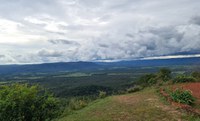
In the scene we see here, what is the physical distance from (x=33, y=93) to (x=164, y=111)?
9.91 metres

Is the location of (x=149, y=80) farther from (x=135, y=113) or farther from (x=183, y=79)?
(x=135, y=113)

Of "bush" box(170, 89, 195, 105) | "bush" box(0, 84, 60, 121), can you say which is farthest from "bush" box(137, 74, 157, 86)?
"bush" box(0, 84, 60, 121)

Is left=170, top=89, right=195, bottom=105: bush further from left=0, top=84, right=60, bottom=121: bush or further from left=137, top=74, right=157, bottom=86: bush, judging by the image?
left=137, top=74, right=157, bottom=86: bush

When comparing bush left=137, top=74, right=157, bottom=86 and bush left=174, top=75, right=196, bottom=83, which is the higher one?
bush left=174, top=75, right=196, bottom=83

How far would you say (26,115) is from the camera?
18922mm

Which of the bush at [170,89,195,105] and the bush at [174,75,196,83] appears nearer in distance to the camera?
the bush at [170,89,195,105]

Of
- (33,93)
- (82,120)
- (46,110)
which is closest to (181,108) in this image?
(82,120)

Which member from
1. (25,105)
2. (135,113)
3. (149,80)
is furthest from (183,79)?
(25,105)

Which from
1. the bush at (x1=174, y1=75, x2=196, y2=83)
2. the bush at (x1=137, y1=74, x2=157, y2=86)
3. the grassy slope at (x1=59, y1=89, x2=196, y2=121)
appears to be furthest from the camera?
the bush at (x1=137, y1=74, x2=157, y2=86)

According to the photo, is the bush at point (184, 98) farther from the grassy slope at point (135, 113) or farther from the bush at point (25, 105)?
the bush at point (25, 105)

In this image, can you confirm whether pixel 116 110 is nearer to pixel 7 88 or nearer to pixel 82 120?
pixel 82 120

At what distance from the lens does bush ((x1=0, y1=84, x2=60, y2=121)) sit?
1864cm

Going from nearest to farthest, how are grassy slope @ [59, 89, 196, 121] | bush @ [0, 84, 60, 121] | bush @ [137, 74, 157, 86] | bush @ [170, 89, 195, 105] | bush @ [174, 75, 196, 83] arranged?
grassy slope @ [59, 89, 196, 121] < bush @ [170, 89, 195, 105] < bush @ [0, 84, 60, 121] < bush @ [174, 75, 196, 83] < bush @ [137, 74, 157, 86]

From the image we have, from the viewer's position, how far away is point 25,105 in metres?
19.3
